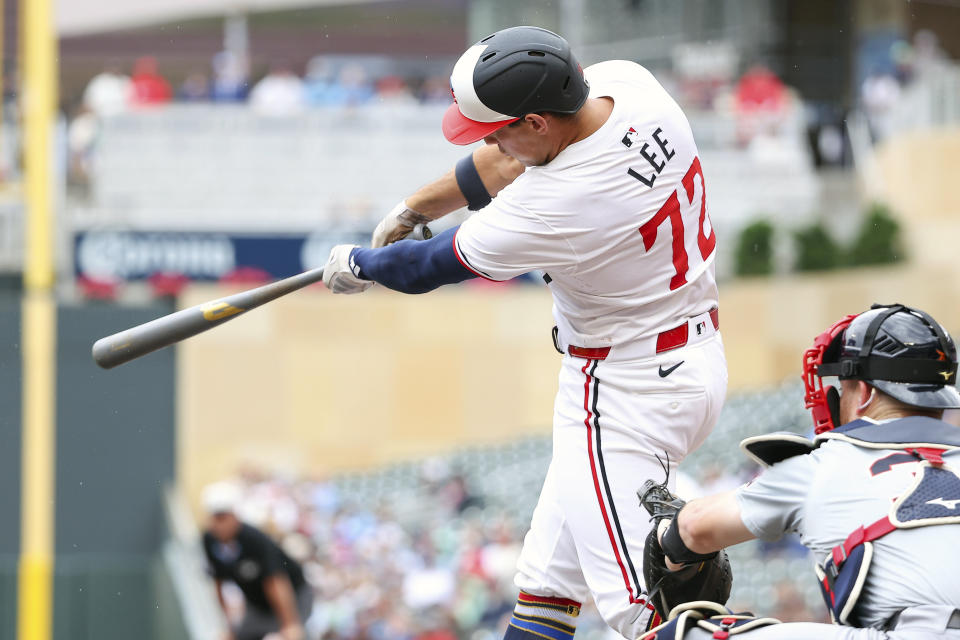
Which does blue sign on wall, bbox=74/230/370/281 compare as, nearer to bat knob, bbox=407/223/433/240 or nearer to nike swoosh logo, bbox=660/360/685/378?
bat knob, bbox=407/223/433/240

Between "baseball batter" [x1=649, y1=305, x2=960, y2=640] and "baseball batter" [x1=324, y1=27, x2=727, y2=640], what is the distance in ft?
1.87

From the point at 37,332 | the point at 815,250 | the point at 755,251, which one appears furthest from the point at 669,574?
the point at 815,250

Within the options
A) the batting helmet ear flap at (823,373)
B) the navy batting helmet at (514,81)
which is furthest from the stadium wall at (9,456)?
the batting helmet ear flap at (823,373)

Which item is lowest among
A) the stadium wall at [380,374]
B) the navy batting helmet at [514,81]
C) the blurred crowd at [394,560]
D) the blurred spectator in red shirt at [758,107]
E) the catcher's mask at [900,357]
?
the blurred crowd at [394,560]

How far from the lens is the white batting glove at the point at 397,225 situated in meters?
3.83

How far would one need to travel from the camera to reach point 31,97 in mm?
12414

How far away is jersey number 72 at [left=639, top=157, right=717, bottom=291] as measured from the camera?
11.2 feet

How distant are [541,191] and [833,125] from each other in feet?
44.6

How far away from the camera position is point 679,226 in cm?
346

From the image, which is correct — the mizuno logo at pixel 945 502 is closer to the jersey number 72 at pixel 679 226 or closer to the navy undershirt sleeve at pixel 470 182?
the jersey number 72 at pixel 679 226

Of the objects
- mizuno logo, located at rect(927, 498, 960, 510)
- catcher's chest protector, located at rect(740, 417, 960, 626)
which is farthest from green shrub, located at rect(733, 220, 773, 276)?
mizuno logo, located at rect(927, 498, 960, 510)

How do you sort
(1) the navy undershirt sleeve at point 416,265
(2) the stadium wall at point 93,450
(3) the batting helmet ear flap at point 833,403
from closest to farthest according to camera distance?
(3) the batting helmet ear flap at point 833,403, (1) the navy undershirt sleeve at point 416,265, (2) the stadium wall at point 93,450

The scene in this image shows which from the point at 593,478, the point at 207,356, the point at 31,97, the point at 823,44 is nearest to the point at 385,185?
the point at 207,356

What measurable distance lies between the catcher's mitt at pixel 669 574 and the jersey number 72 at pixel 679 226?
1.98ft
